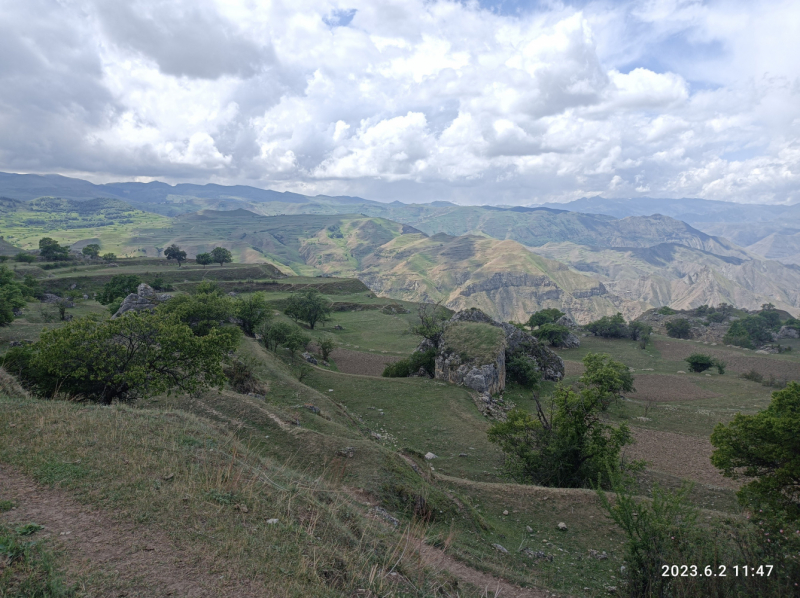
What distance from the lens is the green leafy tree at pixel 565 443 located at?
59.8 ft

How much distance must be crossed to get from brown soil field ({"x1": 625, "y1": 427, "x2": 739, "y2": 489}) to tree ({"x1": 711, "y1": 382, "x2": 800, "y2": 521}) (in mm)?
7634

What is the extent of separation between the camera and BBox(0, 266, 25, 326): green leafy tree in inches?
1437

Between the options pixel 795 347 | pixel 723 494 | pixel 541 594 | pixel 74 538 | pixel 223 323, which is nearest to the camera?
pixel 74 538

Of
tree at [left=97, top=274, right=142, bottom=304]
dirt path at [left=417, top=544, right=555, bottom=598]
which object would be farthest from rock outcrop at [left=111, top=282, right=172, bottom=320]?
dirt path at [left=417, top=544, right=555, bottom=598]

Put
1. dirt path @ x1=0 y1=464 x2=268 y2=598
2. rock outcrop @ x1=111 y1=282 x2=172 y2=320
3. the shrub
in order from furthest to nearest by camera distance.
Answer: the shrub, rock outcrop @ x1=111 y1=282 x2=172 y2=320, dirt path @ x1=0 y1=464 x2=268 y2=598

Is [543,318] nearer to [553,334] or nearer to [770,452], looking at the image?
[553,334]

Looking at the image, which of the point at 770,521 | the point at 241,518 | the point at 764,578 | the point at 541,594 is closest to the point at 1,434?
the point at 241,518

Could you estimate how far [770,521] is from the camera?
10.5 metres

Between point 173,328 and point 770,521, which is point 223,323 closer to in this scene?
point 173,328

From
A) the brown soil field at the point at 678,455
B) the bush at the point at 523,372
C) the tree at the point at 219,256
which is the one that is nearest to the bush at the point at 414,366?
the bush at the point at 523,372

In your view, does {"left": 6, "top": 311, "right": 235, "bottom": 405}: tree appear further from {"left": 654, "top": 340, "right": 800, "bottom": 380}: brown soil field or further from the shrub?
{"left": 654, "top": 340, "right": 800, "bottom": 380}: brown soil field

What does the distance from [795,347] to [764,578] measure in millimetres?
110915
